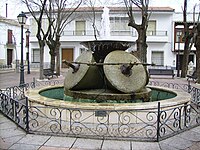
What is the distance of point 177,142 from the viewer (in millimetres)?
5094

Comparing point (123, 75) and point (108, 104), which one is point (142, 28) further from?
point (108, 104)

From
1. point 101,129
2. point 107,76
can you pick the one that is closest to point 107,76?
point 107,76

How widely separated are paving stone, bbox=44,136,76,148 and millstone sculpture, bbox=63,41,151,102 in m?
2.50

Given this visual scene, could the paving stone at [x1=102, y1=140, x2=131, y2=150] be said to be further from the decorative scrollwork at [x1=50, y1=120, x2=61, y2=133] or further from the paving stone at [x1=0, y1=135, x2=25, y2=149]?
the paving stone at [x1=0, y1=135, x2=25, y2=149]

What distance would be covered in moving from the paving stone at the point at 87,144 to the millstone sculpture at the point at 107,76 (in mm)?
2473

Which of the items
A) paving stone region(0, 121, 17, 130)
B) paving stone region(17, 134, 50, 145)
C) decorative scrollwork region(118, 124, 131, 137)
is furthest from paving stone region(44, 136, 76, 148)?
paving stone region(0, 121, 17, 130)

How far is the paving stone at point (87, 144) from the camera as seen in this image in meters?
4.78

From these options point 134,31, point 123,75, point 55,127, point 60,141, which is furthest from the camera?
point 134,31

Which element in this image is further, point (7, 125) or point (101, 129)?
point (7, 125)

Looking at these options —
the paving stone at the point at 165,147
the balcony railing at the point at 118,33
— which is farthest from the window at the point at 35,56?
the paving stone at the point at 165,147

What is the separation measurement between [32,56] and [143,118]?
30.0 metres

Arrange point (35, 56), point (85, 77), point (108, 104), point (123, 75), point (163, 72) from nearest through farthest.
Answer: point (108, 104) → point (123, 75) → point (85, 77) → point (163, 72) → point (35, 56)

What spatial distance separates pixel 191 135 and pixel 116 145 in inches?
71.1

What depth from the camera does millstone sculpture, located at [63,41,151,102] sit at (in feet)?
24.8
